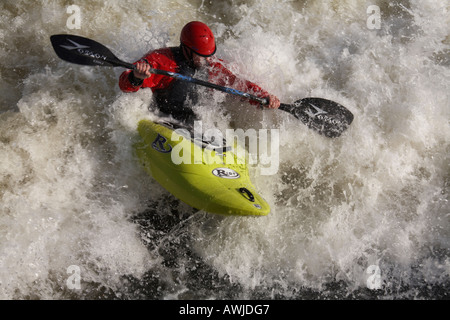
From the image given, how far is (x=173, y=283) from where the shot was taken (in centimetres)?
338

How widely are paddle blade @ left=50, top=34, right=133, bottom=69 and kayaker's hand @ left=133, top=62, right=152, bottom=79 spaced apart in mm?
466

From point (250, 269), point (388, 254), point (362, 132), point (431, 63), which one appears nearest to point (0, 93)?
point (250, 269)

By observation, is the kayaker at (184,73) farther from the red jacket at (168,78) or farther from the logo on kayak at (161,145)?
the logo on kayak at (161,145)

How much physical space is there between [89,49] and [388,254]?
3.31 m

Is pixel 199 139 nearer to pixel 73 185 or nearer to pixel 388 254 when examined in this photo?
pixel 73 185

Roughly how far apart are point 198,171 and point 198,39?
1.17m

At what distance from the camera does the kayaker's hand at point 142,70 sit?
138 inches

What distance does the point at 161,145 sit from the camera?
11.9ft

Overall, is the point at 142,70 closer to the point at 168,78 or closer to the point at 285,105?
the point at 168,78

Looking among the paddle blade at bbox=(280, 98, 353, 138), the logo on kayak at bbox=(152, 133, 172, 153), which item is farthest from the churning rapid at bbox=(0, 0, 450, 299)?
the logo on kayak at bbox=(152, 133, 172, 153)

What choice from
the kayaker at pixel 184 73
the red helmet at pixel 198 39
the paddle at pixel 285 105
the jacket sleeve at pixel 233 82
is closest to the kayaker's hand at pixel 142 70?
the kayaker at pixel 184 73

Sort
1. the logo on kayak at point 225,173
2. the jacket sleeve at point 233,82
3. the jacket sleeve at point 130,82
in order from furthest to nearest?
1. the jacket sleeve at point 233,82
2. the jacket sleeve at point 130,82
3. the logo on kayak at point 225,173

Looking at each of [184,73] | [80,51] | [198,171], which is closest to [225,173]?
[198,171]

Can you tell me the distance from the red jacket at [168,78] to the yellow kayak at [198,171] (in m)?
0.37
